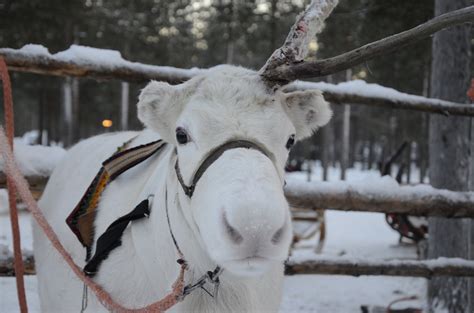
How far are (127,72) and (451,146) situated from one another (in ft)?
9.88

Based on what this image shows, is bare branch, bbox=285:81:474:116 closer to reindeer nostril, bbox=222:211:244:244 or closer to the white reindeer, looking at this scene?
the white reindeer

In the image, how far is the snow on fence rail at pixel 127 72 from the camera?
3069 millimetres

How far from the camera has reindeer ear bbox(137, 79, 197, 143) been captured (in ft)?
6.75

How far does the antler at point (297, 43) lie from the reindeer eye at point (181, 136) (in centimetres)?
40

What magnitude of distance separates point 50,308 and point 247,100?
187cm

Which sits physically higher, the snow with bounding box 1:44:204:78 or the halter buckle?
the snow with bounding box 1:44:204:78

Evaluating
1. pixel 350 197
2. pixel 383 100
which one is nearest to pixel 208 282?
pixel 350 197

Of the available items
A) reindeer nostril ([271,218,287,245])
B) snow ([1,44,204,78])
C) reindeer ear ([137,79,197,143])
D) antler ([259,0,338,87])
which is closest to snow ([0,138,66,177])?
snow ([1,44,204,78])

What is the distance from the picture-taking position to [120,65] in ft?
10.8

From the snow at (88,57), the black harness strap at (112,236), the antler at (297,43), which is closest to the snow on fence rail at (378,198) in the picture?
the snow at (88,57)

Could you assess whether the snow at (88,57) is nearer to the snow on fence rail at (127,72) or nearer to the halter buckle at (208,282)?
the snow on fence rail at (127,72)

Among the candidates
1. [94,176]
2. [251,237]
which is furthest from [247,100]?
[94,176]

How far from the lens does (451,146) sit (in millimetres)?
4430

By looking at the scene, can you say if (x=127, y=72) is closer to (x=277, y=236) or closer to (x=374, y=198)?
(x=374, y=198)
